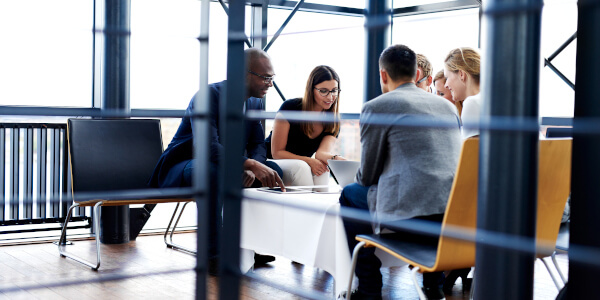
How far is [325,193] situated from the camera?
2566 mm

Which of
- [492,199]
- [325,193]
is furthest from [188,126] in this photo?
[492,199]

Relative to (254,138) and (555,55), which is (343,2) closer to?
(555,55)

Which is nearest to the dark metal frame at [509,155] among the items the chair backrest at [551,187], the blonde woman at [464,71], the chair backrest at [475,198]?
the chair backrest at [475,198]

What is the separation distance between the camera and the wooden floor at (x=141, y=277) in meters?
2.73

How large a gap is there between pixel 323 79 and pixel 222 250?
231 cm

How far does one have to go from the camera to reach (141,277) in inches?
121

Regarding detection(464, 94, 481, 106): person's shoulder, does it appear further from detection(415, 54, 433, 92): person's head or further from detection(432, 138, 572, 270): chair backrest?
detection(415, 54, 433, 92): person's head

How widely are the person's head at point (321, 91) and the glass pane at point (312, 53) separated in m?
1.53

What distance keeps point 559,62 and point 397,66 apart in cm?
247

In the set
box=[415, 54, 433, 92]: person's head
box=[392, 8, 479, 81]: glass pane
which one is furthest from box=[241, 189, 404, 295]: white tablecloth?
box=[392, 8, 479, 81]: glass pane

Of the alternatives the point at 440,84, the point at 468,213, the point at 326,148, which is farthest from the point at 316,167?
the point at 468,213

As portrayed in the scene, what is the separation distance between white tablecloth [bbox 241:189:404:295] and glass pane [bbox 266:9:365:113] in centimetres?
242

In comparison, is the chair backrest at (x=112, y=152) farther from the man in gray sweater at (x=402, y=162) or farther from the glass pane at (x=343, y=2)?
the glass pane at (x=343, y=2)

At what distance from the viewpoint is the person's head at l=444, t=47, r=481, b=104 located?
8.93ft
